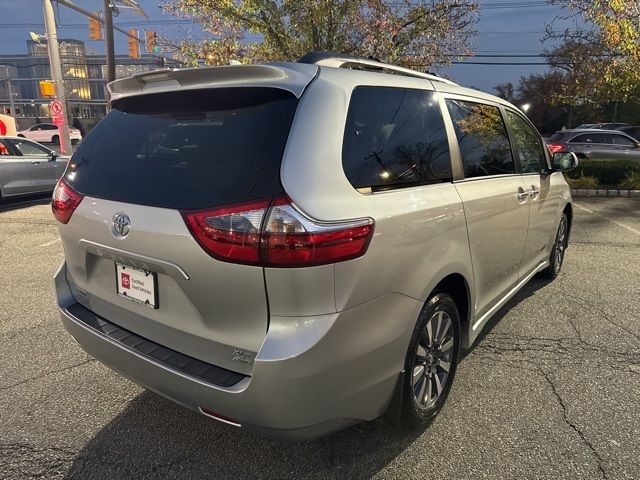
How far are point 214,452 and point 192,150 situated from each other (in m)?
1.48

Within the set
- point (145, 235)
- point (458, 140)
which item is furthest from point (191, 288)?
point (458, 140)

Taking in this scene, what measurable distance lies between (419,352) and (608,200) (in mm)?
10466

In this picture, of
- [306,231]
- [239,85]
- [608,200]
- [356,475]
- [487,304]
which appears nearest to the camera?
[306,231]

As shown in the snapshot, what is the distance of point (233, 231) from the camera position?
1804mm

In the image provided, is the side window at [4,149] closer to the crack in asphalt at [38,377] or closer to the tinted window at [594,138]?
the crack in asphalt at [38,377]

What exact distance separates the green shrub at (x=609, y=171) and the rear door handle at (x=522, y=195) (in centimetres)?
1034

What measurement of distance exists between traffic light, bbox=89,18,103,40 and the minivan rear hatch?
19723 mm

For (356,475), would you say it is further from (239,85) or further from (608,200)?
(608,200)

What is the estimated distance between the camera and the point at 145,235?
202 cm

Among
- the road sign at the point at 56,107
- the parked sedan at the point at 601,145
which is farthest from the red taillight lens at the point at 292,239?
the road sign at the point at 56,107

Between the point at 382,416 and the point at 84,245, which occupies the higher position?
the point at 84,245

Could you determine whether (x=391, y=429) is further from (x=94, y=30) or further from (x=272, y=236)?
(x=94, y=30)

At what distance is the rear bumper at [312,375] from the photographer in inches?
70.9

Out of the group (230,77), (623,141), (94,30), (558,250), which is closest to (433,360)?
(230,77)
